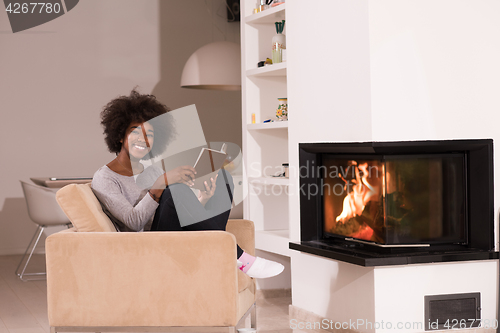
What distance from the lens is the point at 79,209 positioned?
2.24m

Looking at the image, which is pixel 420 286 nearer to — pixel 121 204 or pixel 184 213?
pixel 184 213

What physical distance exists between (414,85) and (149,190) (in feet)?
4.31

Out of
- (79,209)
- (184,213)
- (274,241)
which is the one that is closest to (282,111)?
(274,241)

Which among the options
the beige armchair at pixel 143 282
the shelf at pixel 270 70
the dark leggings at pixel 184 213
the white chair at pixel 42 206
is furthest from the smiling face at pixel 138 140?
the white chair at pixel 42 206

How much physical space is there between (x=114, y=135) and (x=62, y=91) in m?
3.27

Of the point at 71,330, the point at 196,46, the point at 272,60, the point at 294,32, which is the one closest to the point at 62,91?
the point at 196,46

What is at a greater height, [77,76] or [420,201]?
[77,76]

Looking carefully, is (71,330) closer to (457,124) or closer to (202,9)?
(457,124)

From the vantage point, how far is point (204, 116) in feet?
20.1

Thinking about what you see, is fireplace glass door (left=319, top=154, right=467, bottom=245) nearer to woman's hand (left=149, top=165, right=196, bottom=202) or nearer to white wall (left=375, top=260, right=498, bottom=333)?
white wall (left=375, top=260, right=498, bottom=333)

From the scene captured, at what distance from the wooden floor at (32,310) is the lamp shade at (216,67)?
170cm

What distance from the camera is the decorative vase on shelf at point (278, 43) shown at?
132 inches

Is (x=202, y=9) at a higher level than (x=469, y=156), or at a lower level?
higher

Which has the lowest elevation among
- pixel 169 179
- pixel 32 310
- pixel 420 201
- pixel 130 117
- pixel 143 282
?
pixel 32 310
